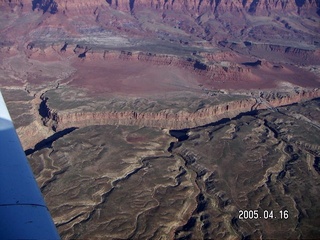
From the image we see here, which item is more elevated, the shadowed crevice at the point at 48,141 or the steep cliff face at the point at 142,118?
the steep cliff face at the point at 142,118

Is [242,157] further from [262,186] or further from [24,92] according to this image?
[24,92]

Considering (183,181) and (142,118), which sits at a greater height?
(183,181)

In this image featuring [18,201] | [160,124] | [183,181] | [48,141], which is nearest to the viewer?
[18,201]

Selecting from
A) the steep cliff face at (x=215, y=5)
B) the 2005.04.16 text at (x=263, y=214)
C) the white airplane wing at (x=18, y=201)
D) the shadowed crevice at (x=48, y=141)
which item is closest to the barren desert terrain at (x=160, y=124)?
the 2005.04.16 text at (x=263, y=214)

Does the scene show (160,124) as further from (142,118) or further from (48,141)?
(48,141)

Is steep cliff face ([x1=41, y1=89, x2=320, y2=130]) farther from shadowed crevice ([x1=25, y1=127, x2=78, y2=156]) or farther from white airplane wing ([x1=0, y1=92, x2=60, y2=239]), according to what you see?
white airplane wing ([x1=0, y1=92, x2=60, y2=239])

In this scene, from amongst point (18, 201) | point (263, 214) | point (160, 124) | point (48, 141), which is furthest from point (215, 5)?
point (18, 201)

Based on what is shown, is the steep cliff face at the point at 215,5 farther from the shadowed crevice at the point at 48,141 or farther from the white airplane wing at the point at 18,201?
the white airplane wing at the point at 18,201

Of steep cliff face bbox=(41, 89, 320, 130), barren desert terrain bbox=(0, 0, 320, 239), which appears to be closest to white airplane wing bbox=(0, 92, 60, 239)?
barren desert terrain bbox=(0, 0, 320, 239)
